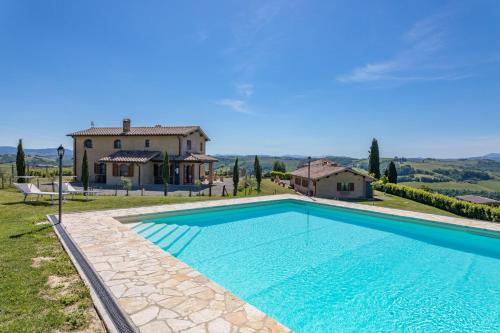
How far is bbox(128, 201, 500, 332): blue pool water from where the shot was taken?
5.30 m

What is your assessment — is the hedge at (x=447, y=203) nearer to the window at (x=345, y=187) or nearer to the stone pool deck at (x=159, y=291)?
the window at (x=345, y=187)

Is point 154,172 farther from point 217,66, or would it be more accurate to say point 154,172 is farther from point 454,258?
point 454,258

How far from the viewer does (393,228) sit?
12.4 m

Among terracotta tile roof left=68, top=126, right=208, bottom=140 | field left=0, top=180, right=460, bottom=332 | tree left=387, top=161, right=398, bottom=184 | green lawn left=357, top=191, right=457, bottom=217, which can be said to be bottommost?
green lawn left=357, top=191, right=457, bottom=217

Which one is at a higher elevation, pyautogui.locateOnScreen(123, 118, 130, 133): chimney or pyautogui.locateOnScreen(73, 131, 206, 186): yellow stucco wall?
pyautogui.locateOnScreen(123, 118, 130, 133): chimney

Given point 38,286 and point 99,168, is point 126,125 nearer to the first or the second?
point 99,168

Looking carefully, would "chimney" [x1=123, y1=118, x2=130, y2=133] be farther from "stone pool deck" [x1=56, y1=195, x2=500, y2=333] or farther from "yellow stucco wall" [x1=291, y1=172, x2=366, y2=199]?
"stone pool deck" [x1=56, y1=195, x2=500, y2=333]

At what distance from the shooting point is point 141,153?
26078 millimetres

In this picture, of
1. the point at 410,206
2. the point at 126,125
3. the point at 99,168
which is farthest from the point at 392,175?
the point at 99,168

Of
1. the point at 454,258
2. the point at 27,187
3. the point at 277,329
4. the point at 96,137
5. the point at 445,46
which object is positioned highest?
the point at 445,46

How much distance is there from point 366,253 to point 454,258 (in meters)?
2.95

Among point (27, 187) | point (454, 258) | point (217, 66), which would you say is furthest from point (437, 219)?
point (27, 187)

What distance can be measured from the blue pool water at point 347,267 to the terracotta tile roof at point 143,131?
14.8 meters

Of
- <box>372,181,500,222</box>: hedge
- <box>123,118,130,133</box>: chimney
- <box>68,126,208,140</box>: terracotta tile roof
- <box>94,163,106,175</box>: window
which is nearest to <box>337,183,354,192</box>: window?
<box>372,181,500,222</box>: hedge
